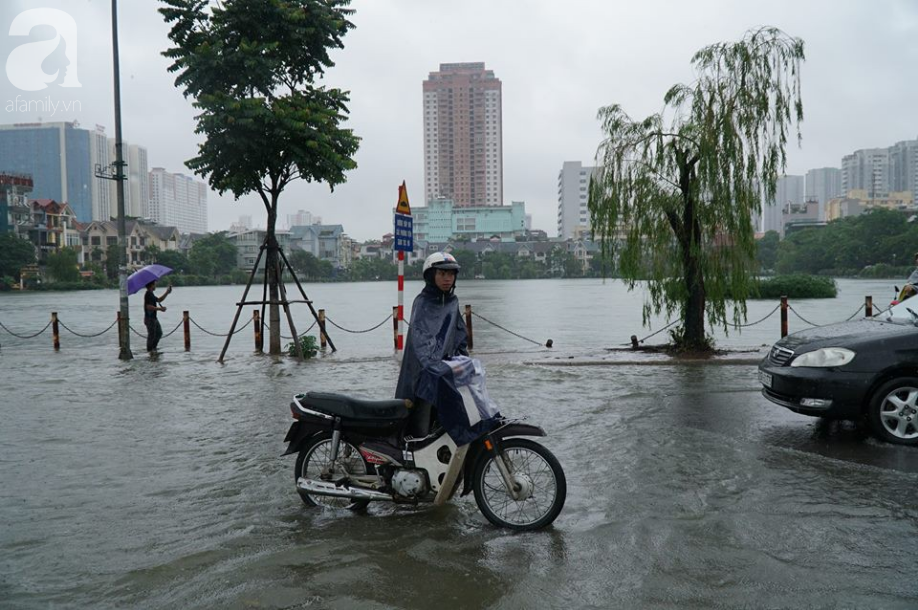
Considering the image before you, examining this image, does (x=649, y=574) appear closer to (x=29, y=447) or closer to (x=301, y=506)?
(x=301, y=506)

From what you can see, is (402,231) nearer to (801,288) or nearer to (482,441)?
(482,441)

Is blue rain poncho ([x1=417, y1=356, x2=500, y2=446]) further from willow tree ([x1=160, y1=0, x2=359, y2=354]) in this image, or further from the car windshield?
willow tree ([x1=160, y1=0, x2=359, y2=354])

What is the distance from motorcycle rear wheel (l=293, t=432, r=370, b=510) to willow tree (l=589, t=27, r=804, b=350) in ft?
35.1

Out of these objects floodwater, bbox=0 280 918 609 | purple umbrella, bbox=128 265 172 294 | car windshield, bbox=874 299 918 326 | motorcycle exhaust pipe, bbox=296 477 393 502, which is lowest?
floodwater, bbox=0 280 918 609

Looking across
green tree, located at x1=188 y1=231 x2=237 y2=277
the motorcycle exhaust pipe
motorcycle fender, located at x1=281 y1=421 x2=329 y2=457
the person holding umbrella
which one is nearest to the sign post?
the person holding umbrella

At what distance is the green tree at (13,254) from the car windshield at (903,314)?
85.4 meters

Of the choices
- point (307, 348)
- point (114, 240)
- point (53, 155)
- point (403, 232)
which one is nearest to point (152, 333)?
point (307, 348)

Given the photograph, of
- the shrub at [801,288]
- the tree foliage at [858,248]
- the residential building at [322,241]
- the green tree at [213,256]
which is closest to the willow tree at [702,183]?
the shrub at [801,288]

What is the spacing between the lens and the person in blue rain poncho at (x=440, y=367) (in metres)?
4.58

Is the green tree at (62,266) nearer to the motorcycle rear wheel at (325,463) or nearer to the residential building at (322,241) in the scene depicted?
the residential building at (322,241)

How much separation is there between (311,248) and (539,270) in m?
48.8

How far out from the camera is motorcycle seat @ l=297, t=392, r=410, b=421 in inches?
189

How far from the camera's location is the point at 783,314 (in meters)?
16.0

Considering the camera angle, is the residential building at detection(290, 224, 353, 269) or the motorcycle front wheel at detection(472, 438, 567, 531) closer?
the motorcycle front wheel at detection(472, 438, 567, 531)
